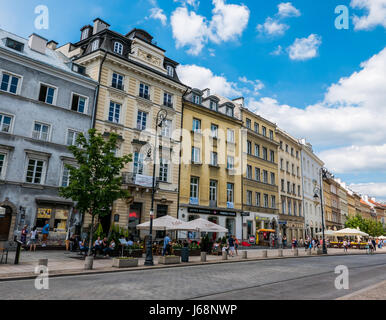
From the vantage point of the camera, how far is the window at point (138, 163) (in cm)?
2647

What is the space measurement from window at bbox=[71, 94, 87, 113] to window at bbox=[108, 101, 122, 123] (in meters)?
2.16

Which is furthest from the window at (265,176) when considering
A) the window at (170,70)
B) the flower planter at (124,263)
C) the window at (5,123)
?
the window at (5,123)

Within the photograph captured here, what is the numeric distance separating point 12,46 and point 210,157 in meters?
20.3

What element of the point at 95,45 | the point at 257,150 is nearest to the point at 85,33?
the point at 95,45

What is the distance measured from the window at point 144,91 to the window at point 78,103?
5239mm

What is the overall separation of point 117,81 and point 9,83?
8316mm

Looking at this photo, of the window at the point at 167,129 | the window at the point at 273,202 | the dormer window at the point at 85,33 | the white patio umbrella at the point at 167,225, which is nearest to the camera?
the white patio umbrella at the point at 167,225

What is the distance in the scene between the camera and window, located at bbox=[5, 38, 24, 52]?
2206cm

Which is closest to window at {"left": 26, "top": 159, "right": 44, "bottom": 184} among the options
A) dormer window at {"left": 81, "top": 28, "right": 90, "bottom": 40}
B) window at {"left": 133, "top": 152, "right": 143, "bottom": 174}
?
window at {"left": 133, "top": 152, "right": 143, "bottom": 174}

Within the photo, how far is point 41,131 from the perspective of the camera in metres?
22.3

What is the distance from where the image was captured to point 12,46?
22.3 metres

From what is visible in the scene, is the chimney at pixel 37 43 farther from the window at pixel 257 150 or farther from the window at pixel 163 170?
the window at pixel 257 150
